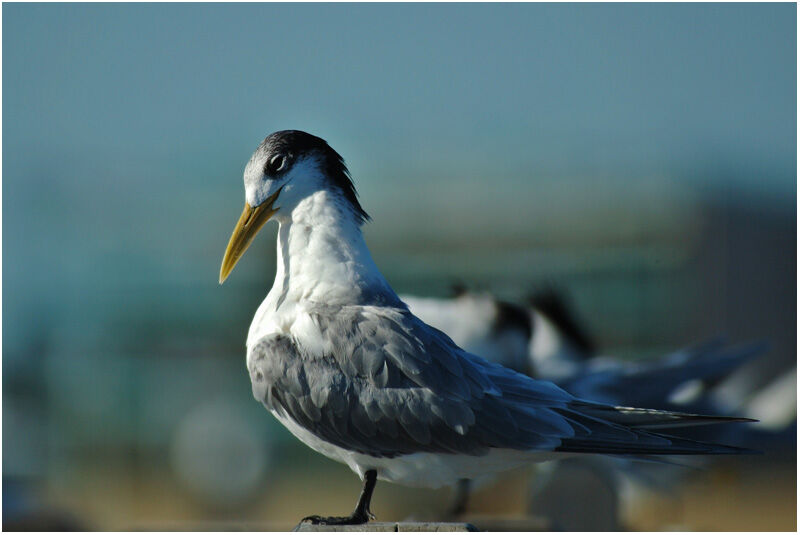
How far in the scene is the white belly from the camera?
83.8 inches

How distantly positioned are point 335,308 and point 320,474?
3.36 meters

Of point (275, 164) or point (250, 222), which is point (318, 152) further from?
point (250, 222)

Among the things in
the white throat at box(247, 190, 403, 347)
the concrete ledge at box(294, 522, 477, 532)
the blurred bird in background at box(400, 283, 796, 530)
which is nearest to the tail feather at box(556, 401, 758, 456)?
the concrete ledge at box(294, 522, 477, 532)

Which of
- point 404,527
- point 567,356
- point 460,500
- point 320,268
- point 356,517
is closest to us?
point 404,527

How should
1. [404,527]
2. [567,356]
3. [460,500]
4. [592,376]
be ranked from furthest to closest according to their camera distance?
[567,356] < [460,500] < [592,376] < [404,527]

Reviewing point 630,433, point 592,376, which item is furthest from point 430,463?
point 592,376

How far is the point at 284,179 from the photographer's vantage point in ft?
7.50

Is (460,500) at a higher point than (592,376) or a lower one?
lower

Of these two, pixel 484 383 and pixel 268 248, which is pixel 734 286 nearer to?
pixel 268 248

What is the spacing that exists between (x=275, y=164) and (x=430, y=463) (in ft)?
2.46

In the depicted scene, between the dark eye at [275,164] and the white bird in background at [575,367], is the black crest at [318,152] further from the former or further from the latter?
the white bird in background at [575,367]

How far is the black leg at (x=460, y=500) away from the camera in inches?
166

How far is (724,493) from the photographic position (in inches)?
196

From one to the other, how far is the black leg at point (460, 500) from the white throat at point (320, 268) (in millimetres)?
2131
